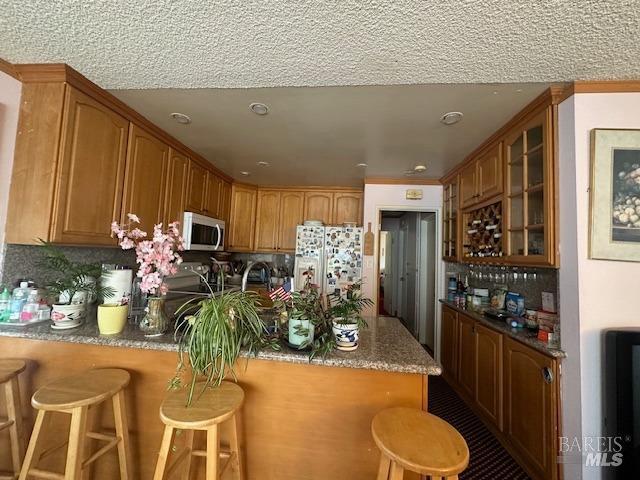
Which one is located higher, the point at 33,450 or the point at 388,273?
the point at 388,273

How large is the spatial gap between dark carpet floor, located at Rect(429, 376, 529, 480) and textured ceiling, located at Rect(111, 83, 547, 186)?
230cm

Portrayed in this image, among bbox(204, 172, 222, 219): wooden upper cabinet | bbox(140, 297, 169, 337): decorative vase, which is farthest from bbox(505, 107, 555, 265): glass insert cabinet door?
bbox(204, 172, 222, 219): wooden upper cabinet

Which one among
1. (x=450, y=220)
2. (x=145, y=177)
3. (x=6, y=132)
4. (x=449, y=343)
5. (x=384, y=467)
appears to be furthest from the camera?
(x=450, y=220)

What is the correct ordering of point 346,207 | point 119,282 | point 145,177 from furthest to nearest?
point 346,207
point 145,177
point 119,282

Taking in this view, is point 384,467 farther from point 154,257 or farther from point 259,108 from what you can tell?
point 259,108

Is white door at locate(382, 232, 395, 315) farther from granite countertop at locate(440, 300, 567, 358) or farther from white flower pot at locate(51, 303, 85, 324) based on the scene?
white flower pot at locate(51, 303, 85, 324)

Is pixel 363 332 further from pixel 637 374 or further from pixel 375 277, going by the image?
pixel 375 277

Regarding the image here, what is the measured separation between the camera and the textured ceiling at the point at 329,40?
997 mm

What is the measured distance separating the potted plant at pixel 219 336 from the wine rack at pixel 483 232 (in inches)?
74.6

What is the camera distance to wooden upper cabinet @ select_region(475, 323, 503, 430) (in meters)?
1.85

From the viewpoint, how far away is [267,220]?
3756mm

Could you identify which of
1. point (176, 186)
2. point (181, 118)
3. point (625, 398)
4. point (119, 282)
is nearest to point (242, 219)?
point (176, 186)

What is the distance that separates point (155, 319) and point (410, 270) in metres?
4.01

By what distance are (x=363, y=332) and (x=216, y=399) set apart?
0.82 metres
